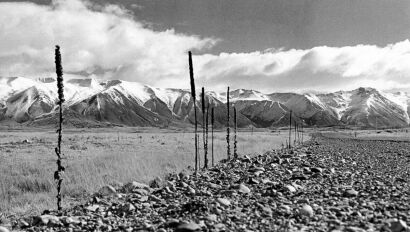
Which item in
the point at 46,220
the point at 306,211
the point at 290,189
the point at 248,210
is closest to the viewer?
the point at 306,211

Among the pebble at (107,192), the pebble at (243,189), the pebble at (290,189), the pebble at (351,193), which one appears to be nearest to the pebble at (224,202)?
the pebble at (243,189)

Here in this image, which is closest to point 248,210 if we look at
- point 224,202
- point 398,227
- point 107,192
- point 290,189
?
point 224,202

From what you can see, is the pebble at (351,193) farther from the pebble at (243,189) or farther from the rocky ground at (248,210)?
the pebble at (243,189)

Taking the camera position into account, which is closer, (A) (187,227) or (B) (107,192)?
(A) (187,227)

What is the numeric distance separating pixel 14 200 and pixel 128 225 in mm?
9516

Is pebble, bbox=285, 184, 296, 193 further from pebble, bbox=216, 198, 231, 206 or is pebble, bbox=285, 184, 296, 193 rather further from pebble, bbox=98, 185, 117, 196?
pebble, bbox=98, 185, 117, 196

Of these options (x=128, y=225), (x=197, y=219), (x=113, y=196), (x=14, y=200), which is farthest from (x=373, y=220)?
(x=14, y=200)

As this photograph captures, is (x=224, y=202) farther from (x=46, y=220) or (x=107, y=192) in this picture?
(x=107, y=192)

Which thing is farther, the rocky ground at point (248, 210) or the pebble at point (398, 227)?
the rocky ground at point (248, 210)

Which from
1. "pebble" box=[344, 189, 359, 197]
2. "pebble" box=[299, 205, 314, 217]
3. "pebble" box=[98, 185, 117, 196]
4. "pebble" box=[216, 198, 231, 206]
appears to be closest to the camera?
"pebble" box=[299, 205, 314, 217]

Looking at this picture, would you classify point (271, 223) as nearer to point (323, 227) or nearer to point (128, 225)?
point (323, 227)

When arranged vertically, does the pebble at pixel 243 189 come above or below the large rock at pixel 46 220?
above

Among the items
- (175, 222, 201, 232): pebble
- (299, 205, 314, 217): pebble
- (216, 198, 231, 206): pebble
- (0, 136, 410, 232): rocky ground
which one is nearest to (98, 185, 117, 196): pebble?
(0, 136, 410, 232): rocky ground

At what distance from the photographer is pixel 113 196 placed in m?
13.8
